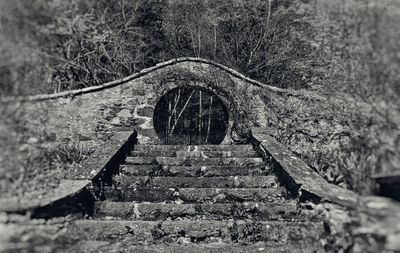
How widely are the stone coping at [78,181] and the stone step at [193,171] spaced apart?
1.22 feet

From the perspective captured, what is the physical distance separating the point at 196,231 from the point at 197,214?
1.20ft

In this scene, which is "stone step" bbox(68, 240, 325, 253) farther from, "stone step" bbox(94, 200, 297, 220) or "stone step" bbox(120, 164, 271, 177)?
"stone step" bbox(120, 164, 271, 177)

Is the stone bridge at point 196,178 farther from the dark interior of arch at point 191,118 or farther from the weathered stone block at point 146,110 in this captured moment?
the dark interior of arch at point 191,118

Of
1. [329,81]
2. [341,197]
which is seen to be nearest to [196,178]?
[341,197]

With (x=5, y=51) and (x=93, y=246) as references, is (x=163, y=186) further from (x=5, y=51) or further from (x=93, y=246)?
(x=5, y=51)

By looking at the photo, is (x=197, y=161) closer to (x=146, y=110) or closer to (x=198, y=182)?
(x=198, y=182)

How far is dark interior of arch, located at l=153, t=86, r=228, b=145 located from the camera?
1345 cm

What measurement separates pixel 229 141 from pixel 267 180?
8.59 feet

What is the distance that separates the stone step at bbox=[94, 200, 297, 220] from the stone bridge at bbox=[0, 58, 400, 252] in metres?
0.02

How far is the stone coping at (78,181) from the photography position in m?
2.62

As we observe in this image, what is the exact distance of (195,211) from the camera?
391 centimetres

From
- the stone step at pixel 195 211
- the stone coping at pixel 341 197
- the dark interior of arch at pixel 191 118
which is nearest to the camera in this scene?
the stone coping at pixel 341 197

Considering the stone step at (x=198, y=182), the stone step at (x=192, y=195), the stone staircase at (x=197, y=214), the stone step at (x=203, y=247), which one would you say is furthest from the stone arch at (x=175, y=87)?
the stone step at (x=203, y=247)

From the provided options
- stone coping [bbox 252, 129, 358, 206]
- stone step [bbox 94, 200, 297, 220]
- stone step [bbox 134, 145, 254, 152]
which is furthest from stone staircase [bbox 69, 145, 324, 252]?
stone step [bbox 134, 145, 254, 152]
